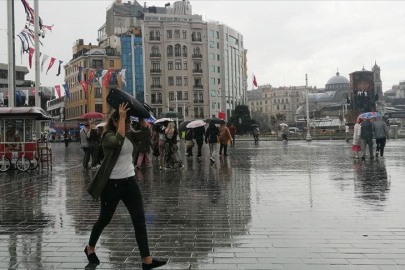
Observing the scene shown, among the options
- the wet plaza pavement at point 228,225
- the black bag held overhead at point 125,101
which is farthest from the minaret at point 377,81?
the black bag held overhead at point 125,101

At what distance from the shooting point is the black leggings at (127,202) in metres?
5.13

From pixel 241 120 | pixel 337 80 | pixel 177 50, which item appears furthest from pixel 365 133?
pixel 337 80

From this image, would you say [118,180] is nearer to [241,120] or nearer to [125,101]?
[125,101]

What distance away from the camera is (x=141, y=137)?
546 centimetres

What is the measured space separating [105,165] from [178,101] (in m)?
82.9

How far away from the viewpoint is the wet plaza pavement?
538 cm

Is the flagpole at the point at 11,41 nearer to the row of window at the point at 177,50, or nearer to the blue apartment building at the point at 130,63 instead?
the blue apartment building at the point at 130,63

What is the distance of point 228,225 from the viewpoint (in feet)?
23.7

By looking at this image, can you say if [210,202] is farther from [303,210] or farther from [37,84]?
[37,84]

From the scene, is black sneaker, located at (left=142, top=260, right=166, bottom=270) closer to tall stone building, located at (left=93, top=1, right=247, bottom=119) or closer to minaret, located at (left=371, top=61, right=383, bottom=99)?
tall stone building, located at (left=93, top=1, right=247, bottom=119)

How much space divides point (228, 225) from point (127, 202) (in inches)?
93.4

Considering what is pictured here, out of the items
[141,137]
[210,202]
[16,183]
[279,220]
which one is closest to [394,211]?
[279,220]

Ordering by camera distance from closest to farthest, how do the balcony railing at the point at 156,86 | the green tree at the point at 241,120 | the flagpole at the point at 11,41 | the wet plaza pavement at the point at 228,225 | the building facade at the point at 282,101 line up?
the wet plaza pavement at the point at 228,225 < the flagpole at the point at 11,41 < the green tree at the point at 241,120 < the balcony railing at the point at 156,86 < the building facade at the point at 282,101

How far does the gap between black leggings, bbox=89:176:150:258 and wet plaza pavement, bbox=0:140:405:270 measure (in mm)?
382
